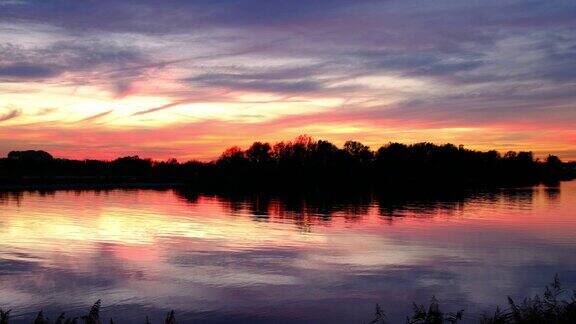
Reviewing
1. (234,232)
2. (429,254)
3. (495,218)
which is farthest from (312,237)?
(495,218)

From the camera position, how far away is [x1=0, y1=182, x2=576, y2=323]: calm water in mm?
22603

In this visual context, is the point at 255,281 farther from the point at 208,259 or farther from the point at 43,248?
the point at 43,248

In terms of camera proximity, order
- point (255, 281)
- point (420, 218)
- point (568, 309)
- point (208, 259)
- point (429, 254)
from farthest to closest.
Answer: point (420, 218), point (429, 254), point (208, 259), point (255, 281), point (568, 309)

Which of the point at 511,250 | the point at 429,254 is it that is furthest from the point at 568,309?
the point at 511,250

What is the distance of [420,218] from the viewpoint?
6256cm

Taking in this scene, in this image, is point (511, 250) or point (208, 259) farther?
point (511, 250)

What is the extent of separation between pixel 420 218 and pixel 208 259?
34915 millimetres

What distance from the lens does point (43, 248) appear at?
36.6 metres

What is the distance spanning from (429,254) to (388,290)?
39.3ft

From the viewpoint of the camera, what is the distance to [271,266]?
31.1 metres

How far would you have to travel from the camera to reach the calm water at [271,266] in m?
22.6

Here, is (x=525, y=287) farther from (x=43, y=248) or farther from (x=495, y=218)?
(x=495, y=218)

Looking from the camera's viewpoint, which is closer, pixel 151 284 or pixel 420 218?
pixel 151 284

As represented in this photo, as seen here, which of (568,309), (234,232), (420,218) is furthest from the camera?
(420,218)
